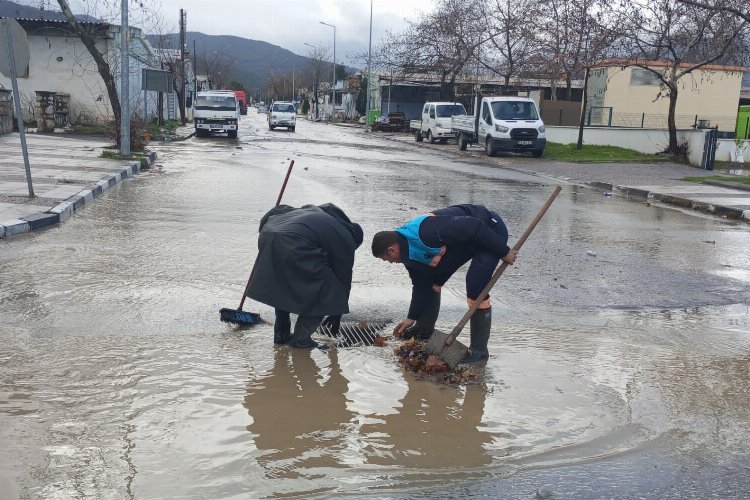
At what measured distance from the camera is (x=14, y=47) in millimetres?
10836

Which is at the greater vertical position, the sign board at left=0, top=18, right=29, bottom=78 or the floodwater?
the sign board at left=0, top=18, right=29, bottom=78

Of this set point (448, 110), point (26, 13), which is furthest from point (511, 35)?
point (26, 13)

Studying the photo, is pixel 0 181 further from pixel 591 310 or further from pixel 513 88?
pixel 513 88

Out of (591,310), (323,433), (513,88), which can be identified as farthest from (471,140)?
(323,433)

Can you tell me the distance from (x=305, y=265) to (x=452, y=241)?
98 cm

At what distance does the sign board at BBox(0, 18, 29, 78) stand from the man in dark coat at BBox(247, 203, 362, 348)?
768cm

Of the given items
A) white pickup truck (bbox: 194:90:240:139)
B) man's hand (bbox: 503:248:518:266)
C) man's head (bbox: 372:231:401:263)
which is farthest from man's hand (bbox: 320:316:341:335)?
white pickup truck (bbox: 194:90:240:139)

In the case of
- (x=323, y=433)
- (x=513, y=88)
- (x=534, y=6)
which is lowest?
(x=323, y=433)

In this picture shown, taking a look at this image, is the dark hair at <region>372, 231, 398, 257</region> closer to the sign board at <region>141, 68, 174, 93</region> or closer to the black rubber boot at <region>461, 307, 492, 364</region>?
the black rubber boot at <region>461, 307, 492, 364</region>

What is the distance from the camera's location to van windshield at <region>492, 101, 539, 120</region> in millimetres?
26812

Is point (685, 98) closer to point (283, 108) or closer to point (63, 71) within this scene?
point (283, 108)

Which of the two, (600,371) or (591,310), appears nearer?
(600,371)

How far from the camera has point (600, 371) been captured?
5125 millimetres

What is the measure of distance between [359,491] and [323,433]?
0.68 meters
